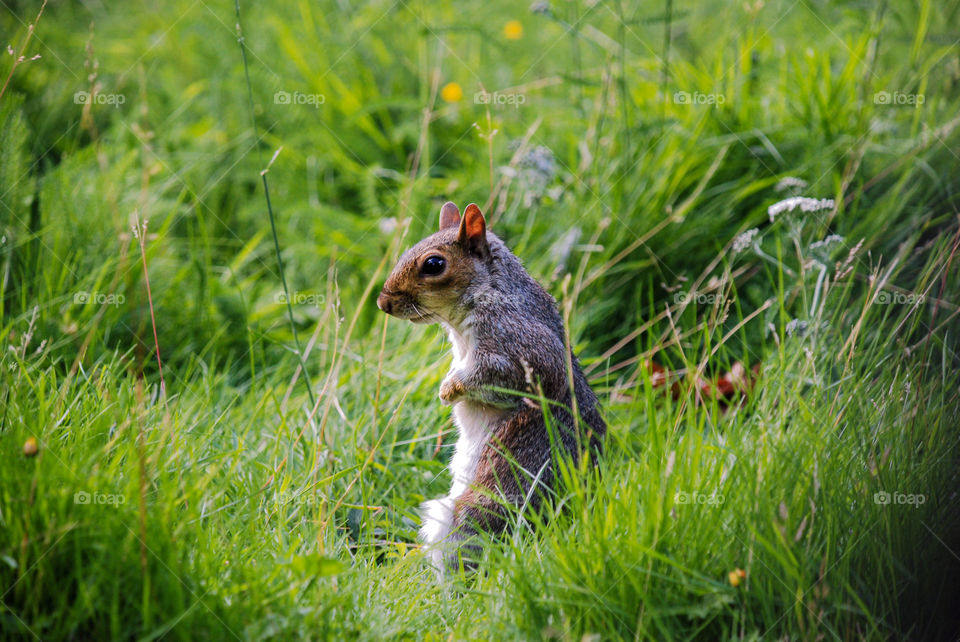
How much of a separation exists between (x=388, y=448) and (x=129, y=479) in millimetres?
1162

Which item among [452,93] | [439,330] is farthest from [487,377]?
[452,93]

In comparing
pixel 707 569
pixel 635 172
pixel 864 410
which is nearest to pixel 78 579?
pixel 707 569

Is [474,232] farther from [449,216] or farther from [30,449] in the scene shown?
[30,449]

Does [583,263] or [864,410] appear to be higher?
[583,263]

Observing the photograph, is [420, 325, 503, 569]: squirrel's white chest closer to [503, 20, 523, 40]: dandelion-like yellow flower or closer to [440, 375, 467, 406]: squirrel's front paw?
[440, 375, 467, 406]: squirrel's front paw

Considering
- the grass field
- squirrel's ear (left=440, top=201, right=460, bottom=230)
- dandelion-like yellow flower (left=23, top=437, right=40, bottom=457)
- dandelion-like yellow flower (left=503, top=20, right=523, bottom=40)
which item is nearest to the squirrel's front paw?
the grass field

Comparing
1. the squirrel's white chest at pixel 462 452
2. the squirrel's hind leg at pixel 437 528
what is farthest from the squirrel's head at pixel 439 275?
the squirrel's hind leg at pixel 437 528

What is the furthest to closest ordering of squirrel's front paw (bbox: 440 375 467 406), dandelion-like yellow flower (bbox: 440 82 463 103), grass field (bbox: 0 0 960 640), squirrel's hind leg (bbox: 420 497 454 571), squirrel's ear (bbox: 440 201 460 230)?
dandelion-like yellow flower (bbox: 440 82 463 103) → squirrel's ear (bbox: 440 201 460 230) → squirrel's front paw (bbox: 440 375 467 406) → squirrel's hind leg (bbox: 420 497 454 571) → grass field (bbox: 0 0 960 640)

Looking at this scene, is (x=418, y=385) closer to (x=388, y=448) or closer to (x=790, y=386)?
(x=388, y=448)

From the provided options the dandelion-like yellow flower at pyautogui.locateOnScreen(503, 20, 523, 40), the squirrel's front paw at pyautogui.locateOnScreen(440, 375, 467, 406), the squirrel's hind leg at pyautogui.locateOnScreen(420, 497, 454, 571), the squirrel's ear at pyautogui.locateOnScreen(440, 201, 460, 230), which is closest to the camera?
the squirrel's hind leg at pyautogui.locateOnScreen(420, 497, 454, 571)

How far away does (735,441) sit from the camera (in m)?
2.70

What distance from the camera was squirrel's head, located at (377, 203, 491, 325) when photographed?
3.11 meters

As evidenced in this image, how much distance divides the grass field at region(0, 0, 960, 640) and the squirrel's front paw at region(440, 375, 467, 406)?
0.81 ft

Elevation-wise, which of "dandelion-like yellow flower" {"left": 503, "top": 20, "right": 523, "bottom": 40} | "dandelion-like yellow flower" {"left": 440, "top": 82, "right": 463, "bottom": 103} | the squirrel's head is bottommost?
the squirrel's head
